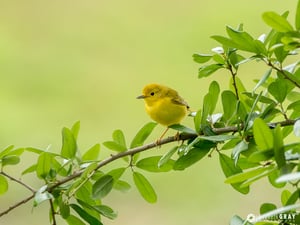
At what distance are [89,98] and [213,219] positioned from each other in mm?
1403

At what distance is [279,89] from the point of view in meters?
0.70

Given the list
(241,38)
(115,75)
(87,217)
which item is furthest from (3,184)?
(115,75)

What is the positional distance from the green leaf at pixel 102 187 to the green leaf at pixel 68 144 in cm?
7

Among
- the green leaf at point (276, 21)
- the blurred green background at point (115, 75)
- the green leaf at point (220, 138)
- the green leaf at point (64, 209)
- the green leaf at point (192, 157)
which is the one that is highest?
the blurred green background at point (115, 75)

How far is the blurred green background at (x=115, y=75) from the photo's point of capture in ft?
9.00

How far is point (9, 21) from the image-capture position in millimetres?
4516

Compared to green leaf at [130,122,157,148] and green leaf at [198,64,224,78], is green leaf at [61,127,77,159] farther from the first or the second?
green leaf at [198,64,224,78]

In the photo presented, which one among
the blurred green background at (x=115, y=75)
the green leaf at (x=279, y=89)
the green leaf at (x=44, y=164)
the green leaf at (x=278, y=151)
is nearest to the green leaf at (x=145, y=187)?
the green leaf at (x=44, y=164)

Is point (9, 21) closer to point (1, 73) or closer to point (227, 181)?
point (1, 73)

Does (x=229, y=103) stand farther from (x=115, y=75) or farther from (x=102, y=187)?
(x=115, y=75)

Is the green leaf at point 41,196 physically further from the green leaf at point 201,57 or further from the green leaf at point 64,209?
the green leaf at point 201,57

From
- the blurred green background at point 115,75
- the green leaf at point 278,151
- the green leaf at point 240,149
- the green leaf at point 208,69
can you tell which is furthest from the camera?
the blurred green background at point 115,75

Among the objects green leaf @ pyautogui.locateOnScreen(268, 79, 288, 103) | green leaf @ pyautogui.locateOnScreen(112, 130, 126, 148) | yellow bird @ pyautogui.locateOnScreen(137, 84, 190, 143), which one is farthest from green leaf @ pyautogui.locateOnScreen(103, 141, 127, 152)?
yellow bird @ pyautogui.locateOnScreen(137, 84, 190, 143)

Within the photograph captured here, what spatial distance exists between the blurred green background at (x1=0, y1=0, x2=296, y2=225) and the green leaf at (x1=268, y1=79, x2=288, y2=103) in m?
1.86
